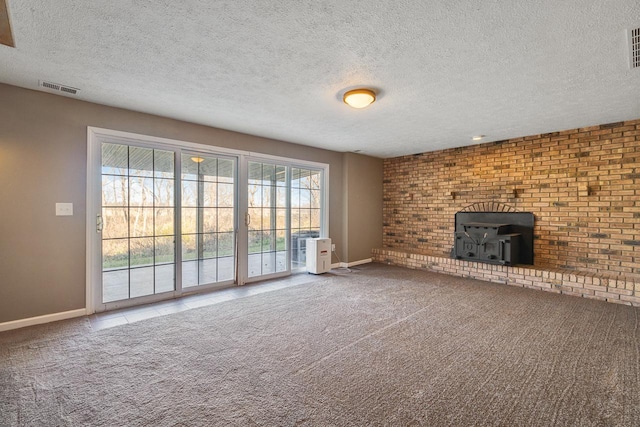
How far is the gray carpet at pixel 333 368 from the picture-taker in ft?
5.82

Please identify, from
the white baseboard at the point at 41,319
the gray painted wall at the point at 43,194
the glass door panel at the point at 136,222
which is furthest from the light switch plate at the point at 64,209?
the white baseboard at the point at 41,319

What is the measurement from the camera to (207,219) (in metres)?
4.39

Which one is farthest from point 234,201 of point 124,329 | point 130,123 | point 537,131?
point 537,131

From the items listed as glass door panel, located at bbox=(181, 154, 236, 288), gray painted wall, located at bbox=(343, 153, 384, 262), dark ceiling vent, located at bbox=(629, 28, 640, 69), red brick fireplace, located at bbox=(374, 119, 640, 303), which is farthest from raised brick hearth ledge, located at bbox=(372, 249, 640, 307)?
glass door panel, located at bbox=(181, 154, 236, 288)

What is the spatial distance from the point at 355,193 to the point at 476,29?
4487mm

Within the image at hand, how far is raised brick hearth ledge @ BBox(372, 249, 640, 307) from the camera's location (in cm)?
383

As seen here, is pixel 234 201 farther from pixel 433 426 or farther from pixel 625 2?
pixel 625 2

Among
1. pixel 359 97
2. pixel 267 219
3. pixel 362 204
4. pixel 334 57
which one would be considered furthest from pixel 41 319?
pixel 362 204

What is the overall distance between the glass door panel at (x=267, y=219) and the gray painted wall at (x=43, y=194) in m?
1.84

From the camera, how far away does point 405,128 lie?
4.43 m

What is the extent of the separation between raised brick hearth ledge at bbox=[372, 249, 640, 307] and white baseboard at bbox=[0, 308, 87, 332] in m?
5.30

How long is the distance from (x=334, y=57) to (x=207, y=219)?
301 cm

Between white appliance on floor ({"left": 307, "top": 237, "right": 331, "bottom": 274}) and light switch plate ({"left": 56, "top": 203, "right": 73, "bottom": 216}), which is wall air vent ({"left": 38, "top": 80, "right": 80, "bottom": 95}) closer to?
light switch plate ({"left": 56, "top": 203, "right": 73, "bottom": 216})

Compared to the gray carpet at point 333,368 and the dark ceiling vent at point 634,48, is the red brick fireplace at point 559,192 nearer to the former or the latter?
the gray carpet at point 333,368
